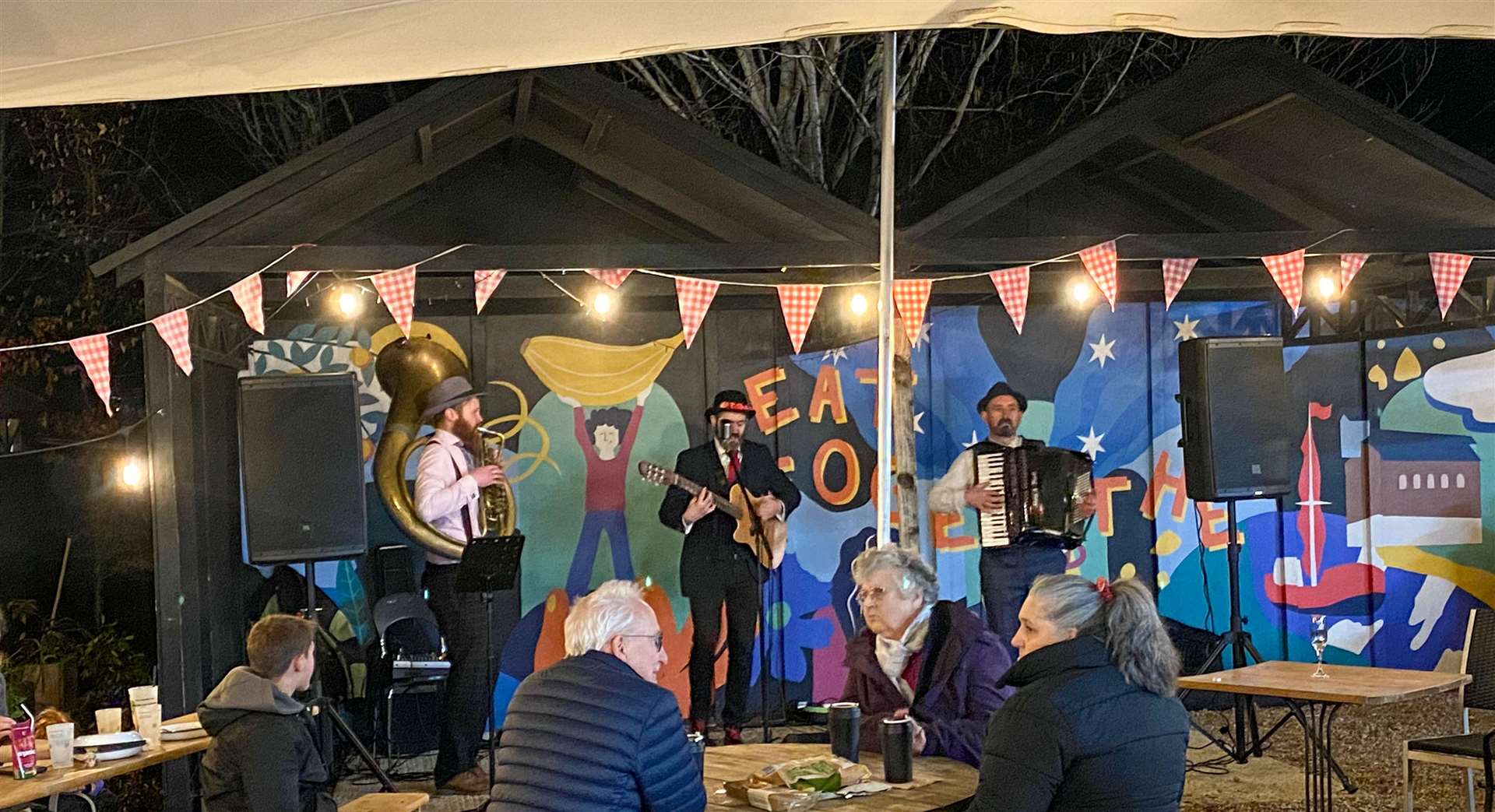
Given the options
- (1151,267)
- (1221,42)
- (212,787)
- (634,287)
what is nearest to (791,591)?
(634,287)

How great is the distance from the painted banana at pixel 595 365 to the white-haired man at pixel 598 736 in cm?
558

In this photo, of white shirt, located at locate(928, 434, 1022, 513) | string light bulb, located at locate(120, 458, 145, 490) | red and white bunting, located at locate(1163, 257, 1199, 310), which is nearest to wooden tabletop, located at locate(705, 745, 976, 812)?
red and white bunting, located at locate(1163, 257, 1199, 310)

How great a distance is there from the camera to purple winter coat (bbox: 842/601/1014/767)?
4230 millimetres

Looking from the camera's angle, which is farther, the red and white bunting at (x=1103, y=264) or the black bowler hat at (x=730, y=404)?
the black bowler hat at (x=730, y=404)

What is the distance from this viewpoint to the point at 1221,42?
7.59m

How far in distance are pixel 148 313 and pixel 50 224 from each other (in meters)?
6.53

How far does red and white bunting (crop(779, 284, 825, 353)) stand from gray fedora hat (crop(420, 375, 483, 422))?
72.0 inches

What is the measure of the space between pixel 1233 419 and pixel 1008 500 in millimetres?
1343

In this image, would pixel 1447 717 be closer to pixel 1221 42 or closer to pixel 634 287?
pixel 1221 42

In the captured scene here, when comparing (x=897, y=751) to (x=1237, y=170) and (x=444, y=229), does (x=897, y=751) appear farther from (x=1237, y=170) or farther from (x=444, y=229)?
(x=1237, y=170)

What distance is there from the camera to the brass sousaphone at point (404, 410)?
827 centimetres

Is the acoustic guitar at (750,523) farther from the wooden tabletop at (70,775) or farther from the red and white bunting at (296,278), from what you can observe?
the wooden tabletop at (70,775)

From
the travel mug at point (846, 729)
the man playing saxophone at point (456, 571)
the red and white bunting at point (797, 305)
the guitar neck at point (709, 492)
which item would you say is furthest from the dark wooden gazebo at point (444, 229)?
the travel mug at point (846, 729)

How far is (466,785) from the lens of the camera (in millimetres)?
7207
